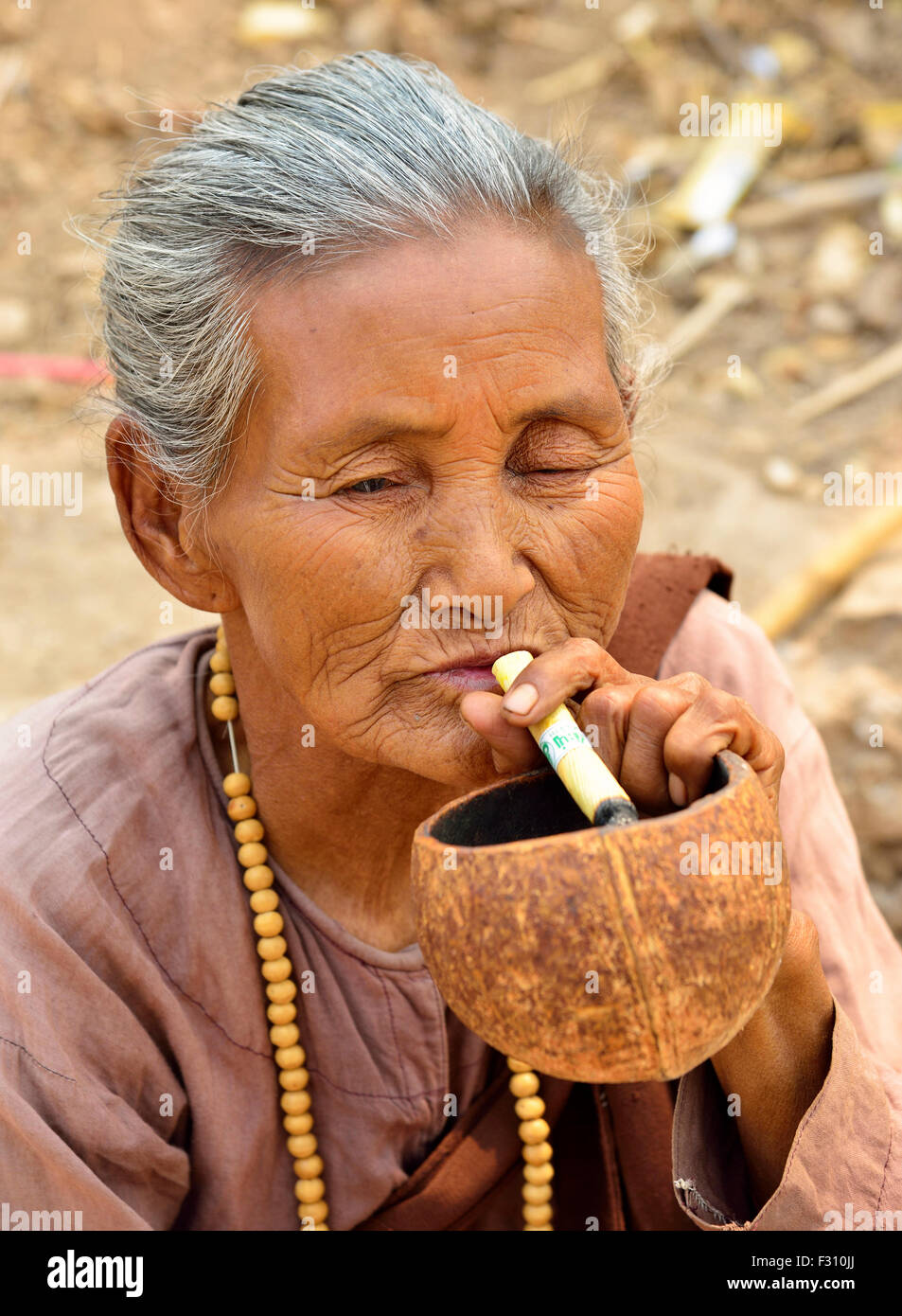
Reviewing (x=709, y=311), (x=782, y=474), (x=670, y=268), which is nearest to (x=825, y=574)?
(x=782, y=474)

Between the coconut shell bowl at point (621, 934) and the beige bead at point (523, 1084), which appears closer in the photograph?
the coconut shell bowl at point (621, 934)

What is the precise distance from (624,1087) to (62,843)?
1.13 m

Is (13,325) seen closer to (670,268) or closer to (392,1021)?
(670,268)

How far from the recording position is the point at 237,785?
236 cm

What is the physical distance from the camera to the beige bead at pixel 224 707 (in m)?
2.41

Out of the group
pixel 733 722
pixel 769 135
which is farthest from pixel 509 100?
pixel 733 722

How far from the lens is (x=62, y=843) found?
2172mm

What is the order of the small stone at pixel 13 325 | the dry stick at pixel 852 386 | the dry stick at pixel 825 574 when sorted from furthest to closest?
the small stone at pixel 13 325
the dry stick at pixel 852 386
the dry stick at pixel 825 574

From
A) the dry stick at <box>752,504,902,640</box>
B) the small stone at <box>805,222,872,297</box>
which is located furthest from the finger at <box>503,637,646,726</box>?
the small stone at <box>805,222,872,297</box>

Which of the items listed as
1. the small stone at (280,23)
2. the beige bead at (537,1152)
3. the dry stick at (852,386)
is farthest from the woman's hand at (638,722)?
the small stone at (280,23)

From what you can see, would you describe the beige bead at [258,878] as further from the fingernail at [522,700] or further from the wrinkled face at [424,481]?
the fingernail at [522,700]

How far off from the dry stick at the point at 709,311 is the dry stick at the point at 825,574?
2035mm

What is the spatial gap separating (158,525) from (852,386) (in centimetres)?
472

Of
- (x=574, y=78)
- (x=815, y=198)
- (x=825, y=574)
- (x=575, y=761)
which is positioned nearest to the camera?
(x=575, y=761)
